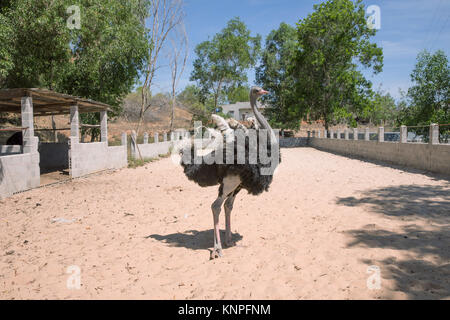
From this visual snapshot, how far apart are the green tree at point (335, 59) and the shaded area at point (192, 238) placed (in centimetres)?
2238

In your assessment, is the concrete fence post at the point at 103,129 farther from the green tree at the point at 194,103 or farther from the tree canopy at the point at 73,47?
the green tree at the point at 194,103

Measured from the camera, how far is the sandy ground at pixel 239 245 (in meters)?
2.86

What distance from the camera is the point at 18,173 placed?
7.33 m

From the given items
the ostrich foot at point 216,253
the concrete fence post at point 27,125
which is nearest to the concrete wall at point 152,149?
the concrete fence post at point 27,125

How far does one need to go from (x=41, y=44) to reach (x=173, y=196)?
28.6 feet

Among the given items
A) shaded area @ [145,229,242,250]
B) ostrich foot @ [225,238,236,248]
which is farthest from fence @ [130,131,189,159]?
ostrich foot @ [225,238,236,248]

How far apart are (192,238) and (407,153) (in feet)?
31.2

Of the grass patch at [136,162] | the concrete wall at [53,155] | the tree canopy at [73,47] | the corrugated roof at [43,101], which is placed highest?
the tree canopy at [73,47]

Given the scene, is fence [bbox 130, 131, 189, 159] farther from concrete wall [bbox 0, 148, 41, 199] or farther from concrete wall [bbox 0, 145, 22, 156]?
concrete wall [bbox 0, 148, 41, 199]

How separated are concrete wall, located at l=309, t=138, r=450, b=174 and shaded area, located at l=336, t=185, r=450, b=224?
97.2 inches

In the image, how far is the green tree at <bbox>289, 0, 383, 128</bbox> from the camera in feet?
80.2

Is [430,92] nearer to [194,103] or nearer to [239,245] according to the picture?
[239,245]

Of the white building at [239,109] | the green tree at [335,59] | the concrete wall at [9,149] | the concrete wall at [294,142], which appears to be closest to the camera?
the concrete wall at [9,149]

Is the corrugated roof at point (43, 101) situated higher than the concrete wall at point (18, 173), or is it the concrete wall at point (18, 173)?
the corrugated roof at point (43, 101)
